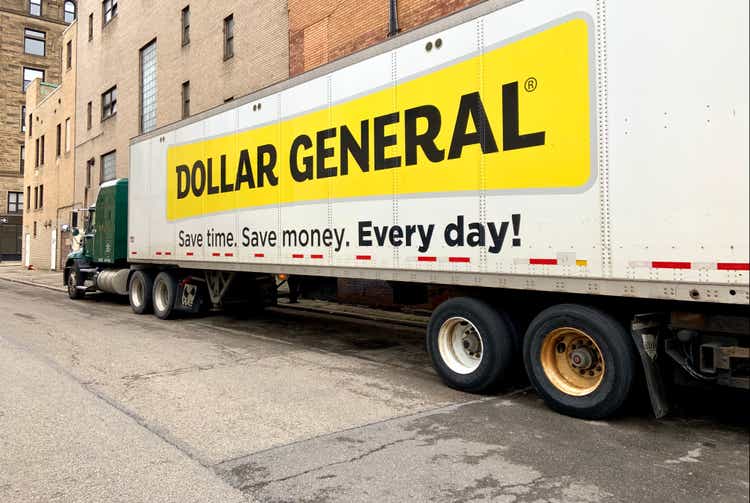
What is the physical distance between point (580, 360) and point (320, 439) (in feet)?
8.06

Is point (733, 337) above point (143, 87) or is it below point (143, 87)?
below

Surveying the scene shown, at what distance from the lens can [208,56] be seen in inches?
828

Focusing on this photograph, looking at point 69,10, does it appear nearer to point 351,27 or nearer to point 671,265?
point 351,27

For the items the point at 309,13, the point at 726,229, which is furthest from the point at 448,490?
the point at 309,13

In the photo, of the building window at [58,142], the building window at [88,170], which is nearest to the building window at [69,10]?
the building window at [58,142]

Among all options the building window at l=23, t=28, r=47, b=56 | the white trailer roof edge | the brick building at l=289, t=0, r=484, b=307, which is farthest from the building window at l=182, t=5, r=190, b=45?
the building window at l=23, t=28, r=47, b=56

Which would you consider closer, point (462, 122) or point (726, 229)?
point (726, 229)

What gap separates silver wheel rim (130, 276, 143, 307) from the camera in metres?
13.2

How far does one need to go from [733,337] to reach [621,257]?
3.36 feet

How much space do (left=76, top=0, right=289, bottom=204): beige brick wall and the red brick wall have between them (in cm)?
69

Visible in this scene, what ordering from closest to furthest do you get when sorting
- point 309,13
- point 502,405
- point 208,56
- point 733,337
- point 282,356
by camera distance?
point 733,337
point 502,405
point 282,356
point 309,13
point 208,56

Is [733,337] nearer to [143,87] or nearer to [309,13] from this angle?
[309,13]

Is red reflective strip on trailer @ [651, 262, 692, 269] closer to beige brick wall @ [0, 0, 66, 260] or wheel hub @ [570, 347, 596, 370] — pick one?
wheel hub @ [570, 347, 596, 370]

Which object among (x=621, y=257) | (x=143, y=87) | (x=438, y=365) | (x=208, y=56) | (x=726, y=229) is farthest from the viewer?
(x=143, y=87)
